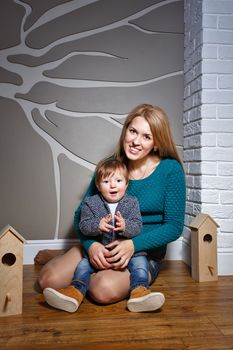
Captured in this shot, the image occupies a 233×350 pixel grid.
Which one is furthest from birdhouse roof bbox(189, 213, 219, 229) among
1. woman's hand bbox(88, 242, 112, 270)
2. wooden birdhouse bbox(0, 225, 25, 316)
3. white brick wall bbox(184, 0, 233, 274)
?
wooden birdhouse bbox(0, 225, 25, 316)

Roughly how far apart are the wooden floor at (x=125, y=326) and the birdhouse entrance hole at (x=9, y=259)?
0.19 meters

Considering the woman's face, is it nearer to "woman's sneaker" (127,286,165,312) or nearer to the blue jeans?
the blue jeans

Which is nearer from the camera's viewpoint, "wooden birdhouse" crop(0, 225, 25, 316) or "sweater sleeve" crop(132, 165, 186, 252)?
"wooden birdhouse" crop(0, 225, 25, 316)

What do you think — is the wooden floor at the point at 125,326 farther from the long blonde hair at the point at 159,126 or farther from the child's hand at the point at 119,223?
the long blonde hair at the point at 159,126

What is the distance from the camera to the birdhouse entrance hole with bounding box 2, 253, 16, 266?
1.45m

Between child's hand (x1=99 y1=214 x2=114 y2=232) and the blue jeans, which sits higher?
child's hand (x1=99 y1=214 x2=114 y2=232)

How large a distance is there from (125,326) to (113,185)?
577 mm

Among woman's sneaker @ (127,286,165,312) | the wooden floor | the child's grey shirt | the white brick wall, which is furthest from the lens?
the white brick wall

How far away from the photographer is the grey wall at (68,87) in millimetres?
2135

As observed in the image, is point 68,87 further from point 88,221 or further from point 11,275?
point 11,275

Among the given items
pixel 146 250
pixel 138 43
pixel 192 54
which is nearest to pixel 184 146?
pixel 192 54

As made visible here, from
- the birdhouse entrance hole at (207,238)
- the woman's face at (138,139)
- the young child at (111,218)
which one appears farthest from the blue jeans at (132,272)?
the woman's face at (138,139)


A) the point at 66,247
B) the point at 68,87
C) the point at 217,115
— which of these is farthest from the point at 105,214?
the point at 68,87

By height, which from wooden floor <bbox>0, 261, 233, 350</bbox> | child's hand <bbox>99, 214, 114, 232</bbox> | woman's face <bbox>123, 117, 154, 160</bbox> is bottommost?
wooden floor <bbox>0, 261, 233, 350</bbox>
